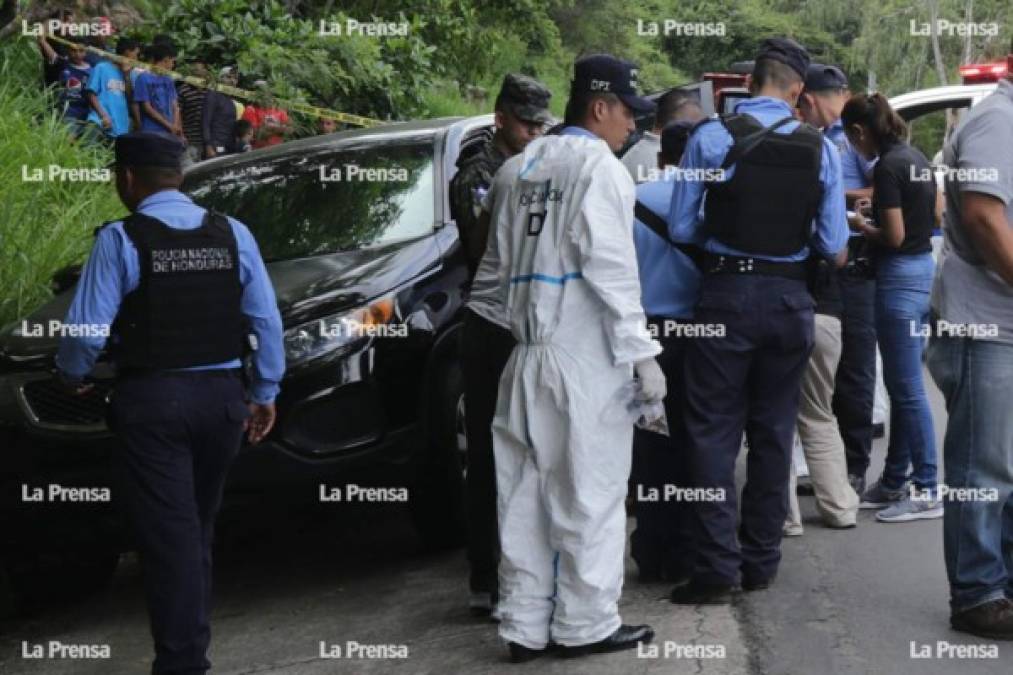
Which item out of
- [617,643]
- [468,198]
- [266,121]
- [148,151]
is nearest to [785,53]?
[468,198]

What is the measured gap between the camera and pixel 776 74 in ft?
19.3

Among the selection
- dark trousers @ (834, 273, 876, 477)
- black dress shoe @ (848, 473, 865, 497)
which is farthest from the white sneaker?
dark trousers @ (834, 273, 876, 477)

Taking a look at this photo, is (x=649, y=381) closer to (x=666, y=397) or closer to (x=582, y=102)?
(x=582, y=102)

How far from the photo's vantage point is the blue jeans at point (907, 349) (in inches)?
281

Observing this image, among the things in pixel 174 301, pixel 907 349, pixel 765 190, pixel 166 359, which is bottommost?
pixel 907 349

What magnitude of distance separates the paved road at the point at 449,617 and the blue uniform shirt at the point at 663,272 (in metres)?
1.12

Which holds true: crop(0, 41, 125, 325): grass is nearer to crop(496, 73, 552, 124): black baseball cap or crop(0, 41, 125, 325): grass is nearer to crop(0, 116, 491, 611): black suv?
crop(0, 116, 491, 611): black suv

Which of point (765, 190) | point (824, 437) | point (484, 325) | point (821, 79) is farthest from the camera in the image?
point (821, 79)

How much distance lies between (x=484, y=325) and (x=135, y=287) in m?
1.33

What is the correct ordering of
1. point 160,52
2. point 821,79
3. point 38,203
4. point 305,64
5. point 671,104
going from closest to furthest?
point 671,104 < point 821,79 < point 38,203 < point 160,52 < point 305,64

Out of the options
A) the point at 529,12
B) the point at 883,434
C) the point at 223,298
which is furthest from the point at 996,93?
the point at 529,12

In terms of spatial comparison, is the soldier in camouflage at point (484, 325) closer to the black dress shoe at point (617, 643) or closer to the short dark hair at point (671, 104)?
the black dress shoe at point (617, 643)

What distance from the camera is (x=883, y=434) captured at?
9.16 m

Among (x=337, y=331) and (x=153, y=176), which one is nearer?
(x=153, y=176)
